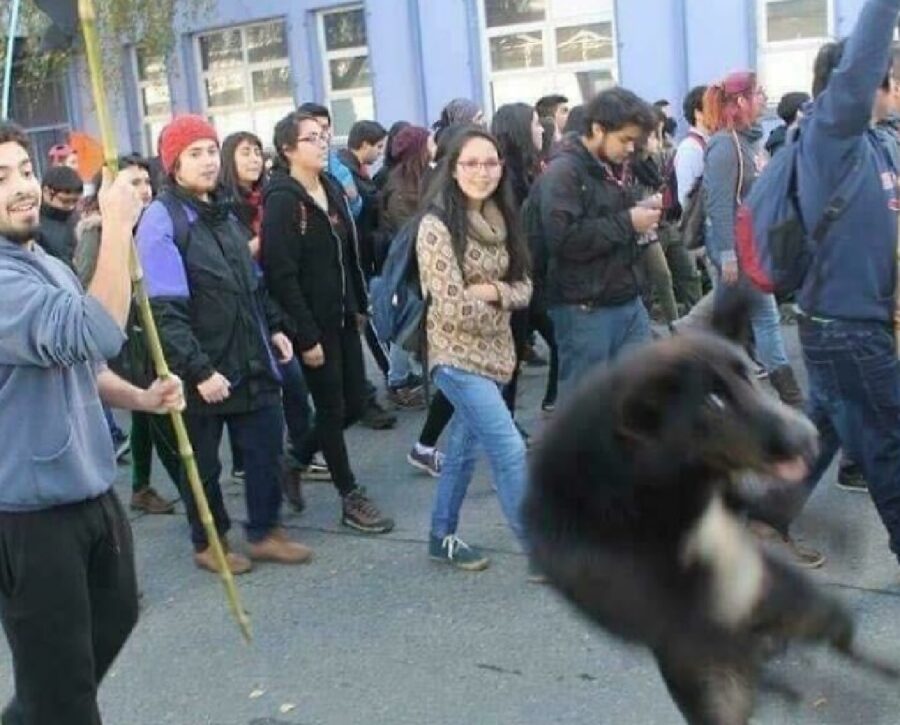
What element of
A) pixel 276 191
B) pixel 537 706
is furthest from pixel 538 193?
pixel 537 706

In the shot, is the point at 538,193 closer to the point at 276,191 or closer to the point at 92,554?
the point at 276,191

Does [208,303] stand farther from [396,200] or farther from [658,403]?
[658,403]

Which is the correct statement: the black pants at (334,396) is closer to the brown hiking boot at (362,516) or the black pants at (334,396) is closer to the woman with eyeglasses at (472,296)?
the brown hiking boot at (362,516)

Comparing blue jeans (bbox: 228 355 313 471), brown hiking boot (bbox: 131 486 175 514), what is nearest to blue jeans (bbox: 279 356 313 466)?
blue jeans (bbox: 228 355 313 471)

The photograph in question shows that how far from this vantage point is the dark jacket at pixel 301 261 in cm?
526

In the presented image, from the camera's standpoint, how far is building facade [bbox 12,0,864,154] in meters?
13.6

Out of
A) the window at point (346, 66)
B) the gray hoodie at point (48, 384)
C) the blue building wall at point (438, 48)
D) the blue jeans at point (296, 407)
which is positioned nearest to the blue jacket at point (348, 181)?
→ the blue jeans at point (296, 407)

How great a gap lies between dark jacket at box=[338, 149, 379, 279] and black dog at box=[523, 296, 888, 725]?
19.6ft

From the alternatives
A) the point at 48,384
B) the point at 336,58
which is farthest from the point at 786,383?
the point at 336,58

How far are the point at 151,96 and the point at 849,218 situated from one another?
1609 cm

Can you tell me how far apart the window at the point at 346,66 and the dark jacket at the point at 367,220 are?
335 inches

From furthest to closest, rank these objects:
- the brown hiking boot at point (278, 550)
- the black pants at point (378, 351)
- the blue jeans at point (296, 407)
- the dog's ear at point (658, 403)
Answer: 1. the black pants at point (378, 351)
2. the blue jeans at point (296, 407)
3. the brown hiking boot at point (278, 550)
4. the dog's ear at point (658, 403)

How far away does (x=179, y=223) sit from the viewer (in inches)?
184

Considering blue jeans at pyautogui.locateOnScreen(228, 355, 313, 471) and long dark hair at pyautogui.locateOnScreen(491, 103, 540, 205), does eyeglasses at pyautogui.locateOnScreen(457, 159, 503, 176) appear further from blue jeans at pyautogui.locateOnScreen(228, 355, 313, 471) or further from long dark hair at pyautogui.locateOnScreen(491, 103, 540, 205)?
long dark hair at pyautogui.locateOnScreen(491, 103, 540, 205)
